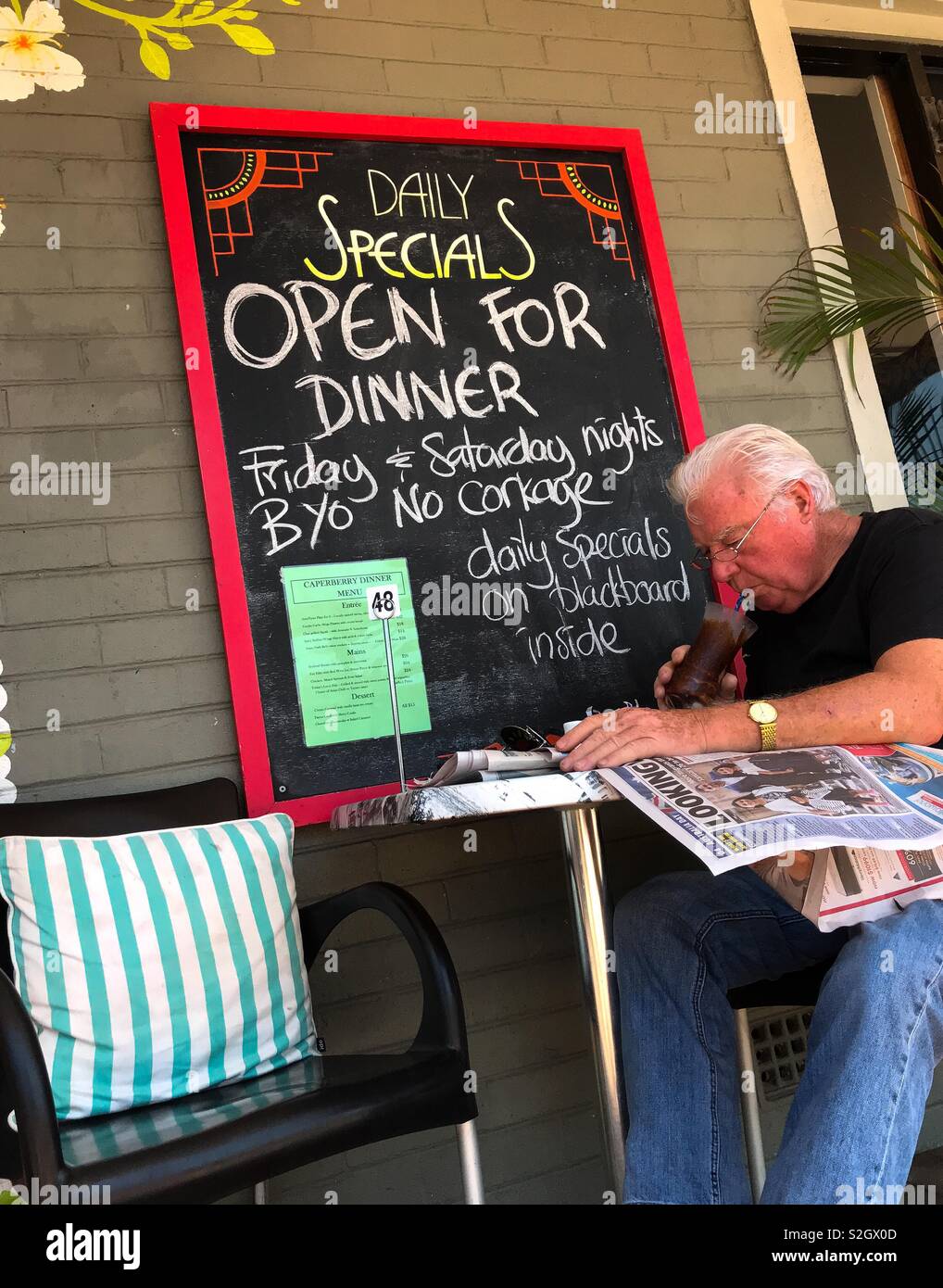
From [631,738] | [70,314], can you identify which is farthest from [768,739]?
[70,314]

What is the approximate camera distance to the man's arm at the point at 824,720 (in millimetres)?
1659

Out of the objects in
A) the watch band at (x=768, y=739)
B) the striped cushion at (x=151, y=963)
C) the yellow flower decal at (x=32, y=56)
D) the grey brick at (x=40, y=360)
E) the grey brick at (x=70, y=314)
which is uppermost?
the yellow flower decal at (x=32, y=56)

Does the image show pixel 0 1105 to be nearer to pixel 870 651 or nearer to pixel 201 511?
pixel 201 511

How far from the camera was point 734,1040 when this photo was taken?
5.89ft

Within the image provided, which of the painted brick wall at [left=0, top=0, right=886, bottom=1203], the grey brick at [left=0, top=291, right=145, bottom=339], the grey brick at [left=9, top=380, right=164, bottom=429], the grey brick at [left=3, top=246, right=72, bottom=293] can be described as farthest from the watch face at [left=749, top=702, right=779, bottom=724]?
the grey brick at [left=3, top=246, right=72, bottom=293]

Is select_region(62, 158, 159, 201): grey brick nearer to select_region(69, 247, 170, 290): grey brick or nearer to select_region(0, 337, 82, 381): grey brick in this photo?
select_region(69, 247, 170, 290): grey brick

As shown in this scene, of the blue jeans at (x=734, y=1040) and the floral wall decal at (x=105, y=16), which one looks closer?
the blue jeans at (x=734, y=1040)

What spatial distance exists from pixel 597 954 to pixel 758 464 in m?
0.97

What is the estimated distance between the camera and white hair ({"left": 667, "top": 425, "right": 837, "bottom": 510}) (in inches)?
83.1

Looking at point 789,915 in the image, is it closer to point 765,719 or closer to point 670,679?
point 765,719

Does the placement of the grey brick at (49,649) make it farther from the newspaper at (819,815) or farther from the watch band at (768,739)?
the watch band at (768,739)

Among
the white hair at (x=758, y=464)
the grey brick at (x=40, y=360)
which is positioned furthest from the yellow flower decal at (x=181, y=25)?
the white hair at (x=758, y=464)

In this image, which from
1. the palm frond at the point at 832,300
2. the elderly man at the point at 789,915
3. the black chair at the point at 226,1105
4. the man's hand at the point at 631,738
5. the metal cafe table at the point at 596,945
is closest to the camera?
the black chair at the point at 226,1105

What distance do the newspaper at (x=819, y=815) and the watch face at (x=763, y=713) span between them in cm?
6
